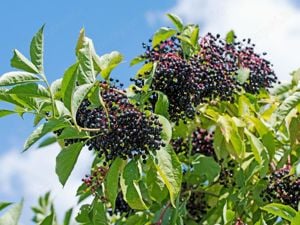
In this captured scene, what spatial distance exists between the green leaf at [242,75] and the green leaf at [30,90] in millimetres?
1007

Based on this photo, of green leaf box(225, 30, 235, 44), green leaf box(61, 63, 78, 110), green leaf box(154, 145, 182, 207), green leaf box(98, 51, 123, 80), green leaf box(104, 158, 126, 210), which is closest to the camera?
green leaf box(61, 63, 78, 110)

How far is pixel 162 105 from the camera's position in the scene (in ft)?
8.75

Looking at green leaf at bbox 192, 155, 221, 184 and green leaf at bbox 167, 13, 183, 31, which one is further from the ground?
green leaf at bbox 167, 13, 183, 31

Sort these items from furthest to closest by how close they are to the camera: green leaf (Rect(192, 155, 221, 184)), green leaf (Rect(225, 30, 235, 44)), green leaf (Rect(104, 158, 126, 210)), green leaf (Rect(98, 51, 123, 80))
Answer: green leaf (Rect(225, 30, 235, 44)), green leaf (Rect(192, 155, 221, 184)), green leaf (Rect(98, 51, 123, 80)), green leaf (Rect(104, 158, 126, 210))

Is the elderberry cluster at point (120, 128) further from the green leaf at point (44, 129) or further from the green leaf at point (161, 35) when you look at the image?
the green leaf at point (161, 35)

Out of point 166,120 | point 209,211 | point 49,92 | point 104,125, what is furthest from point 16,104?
point 209,211

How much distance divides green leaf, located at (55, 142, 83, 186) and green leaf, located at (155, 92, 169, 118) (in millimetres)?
326

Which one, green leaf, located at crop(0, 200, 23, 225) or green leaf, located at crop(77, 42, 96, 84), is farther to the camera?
green leaf, located at crop(0, 200, 23, 225)

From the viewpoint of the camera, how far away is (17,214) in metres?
2.79

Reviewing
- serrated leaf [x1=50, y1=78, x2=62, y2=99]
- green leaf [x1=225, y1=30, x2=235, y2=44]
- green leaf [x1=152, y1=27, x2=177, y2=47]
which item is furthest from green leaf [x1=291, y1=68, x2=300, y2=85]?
serrated leaf [x1=50, y1=78, x2=62, y2=99]

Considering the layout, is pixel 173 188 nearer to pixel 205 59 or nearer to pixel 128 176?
pixel 128 176

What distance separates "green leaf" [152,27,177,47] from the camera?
10.4 ft

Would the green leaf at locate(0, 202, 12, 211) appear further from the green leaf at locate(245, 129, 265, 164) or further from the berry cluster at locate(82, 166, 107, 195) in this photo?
the green leaf at locate(245, 129, 265, 164)

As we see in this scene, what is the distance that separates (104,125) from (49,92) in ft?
0.76
